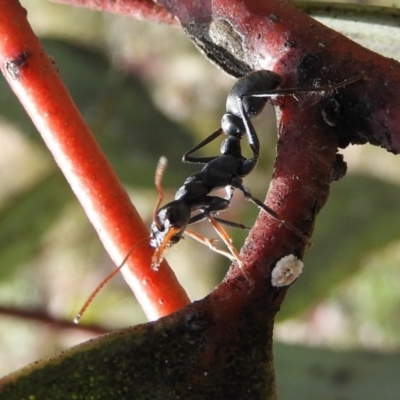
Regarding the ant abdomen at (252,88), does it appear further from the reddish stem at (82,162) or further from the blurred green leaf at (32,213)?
the blurred green leaf at (32,213)

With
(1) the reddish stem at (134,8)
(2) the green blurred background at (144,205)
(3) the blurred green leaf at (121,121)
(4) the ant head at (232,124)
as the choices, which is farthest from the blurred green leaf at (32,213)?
(1) the reddish stem at (134,8)

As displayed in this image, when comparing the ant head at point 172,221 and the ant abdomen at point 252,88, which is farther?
the ant head at point 172,221

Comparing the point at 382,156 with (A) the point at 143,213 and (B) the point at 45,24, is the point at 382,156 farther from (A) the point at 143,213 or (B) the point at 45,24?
(B) the point at 45,24

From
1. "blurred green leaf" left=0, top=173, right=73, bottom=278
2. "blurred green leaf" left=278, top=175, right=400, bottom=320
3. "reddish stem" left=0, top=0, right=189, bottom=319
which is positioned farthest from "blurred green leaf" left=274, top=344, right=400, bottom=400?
"blurred green leaf" left=0, top=173, right=73, bottom=278

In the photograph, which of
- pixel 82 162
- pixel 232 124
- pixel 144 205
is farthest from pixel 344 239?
pixel 144 205

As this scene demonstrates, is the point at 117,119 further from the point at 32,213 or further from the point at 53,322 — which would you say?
the point at 53,322

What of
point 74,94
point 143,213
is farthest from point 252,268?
point 143,213

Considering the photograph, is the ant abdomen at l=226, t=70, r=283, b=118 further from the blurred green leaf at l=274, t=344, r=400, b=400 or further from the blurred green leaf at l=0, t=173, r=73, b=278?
the blurred green leaf at l=0, t=173, r=73, b=278

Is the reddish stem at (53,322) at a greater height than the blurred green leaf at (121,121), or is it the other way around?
the blurred green leaf at (121,121)

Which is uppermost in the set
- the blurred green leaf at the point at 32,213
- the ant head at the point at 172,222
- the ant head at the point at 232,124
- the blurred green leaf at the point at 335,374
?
the blurred green leaf at the point at 32,213
